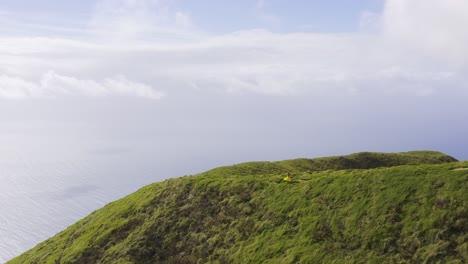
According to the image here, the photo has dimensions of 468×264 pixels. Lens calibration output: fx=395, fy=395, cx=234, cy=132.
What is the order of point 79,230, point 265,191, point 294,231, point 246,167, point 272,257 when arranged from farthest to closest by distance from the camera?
point 246,167, point 79,230, point 265,191, point 294,231, point 272,257

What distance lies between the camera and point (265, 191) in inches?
2023

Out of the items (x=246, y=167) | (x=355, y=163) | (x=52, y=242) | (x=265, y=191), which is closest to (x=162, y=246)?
(x=265, y=191)

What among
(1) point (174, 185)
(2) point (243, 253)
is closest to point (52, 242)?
(1) point (174, 185)

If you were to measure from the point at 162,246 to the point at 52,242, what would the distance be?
24.4m

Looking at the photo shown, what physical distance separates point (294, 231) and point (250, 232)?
5230 millimetres

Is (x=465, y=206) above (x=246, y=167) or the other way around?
the other way around

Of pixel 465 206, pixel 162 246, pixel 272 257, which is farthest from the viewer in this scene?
pixel 162 246

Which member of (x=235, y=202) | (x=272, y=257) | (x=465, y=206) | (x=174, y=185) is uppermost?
(x=174, y=185)

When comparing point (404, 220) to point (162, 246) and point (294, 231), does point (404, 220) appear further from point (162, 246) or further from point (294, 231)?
point (162, 246)

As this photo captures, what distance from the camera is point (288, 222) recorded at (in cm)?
4400

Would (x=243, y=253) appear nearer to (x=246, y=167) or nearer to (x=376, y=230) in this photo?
(x=376, y=230)

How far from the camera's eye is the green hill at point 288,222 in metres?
35.1

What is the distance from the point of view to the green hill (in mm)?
35125

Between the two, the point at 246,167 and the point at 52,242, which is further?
the point at 246,167
